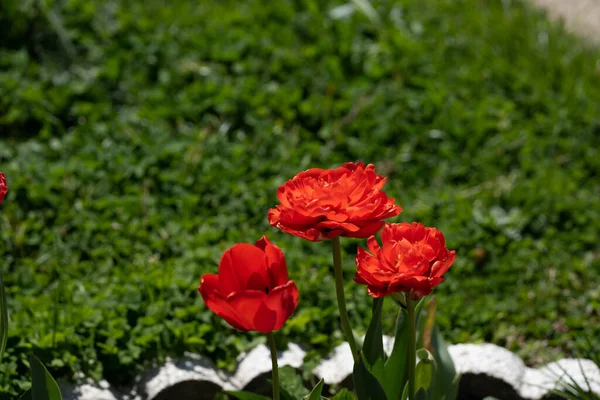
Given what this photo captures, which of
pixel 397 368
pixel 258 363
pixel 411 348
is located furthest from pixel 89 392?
pixel 411 348

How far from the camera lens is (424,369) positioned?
202 centimetres

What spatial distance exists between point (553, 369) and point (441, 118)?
1720mm

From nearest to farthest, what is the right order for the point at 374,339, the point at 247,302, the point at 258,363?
the point at 247,302
the point at 374,339
the point at 258,363

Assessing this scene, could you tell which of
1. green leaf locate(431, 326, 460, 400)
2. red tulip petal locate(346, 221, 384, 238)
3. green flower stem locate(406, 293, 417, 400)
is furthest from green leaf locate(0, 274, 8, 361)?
green leaf locate(431, 326, 460, 400)

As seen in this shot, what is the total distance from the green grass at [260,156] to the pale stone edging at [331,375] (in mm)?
73

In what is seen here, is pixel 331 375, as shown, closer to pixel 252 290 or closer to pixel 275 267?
pixel 275 267

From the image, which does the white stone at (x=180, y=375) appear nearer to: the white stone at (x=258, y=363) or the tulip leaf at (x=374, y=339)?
the white stone at (x=258, y=363)

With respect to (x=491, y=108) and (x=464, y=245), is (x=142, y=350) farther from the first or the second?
(x=491, y=108)

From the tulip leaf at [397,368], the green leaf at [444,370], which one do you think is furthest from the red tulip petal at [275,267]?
the green leaf at [444,370]

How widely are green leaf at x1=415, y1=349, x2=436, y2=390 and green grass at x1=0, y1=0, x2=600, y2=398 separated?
2.38 ft

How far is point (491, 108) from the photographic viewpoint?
4211mm

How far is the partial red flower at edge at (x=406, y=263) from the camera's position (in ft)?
5.45

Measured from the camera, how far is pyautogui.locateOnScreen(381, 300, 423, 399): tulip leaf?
2.02m

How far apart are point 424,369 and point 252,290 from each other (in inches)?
25.9
